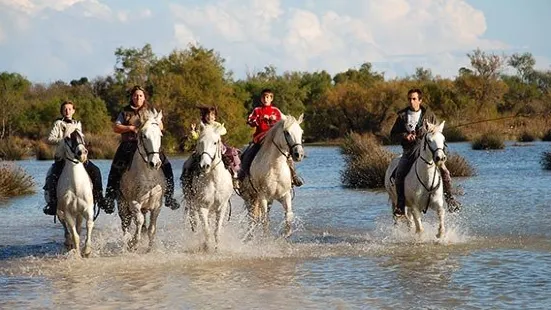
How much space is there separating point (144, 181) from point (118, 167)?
0.61m

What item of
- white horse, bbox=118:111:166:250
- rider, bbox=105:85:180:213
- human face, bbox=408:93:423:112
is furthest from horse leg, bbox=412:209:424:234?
white horse, bbox=118:111:166:250

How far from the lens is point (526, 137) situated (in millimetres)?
50281

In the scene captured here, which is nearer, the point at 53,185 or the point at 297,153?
the point at 53,185

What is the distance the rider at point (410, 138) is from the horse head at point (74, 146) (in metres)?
4.59

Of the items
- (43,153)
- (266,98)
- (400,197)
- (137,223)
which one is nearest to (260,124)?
(266,98)

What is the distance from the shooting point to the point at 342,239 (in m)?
13.8

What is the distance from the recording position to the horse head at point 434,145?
38.3ft

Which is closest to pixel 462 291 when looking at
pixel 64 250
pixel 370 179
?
pixel 64 250

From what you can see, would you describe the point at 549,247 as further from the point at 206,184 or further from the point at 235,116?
the point at 235,116

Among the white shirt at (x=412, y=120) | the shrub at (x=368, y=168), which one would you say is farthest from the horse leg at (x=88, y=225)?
the shrub at (x=368, y=168)

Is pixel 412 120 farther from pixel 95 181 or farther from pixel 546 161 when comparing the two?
pixel 546 161

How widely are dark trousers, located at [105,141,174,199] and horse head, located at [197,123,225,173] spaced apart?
777mm

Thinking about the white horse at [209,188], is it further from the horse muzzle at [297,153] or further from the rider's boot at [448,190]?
the rider's boot at [448,190]

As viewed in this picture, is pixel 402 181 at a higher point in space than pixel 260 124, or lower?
lower
